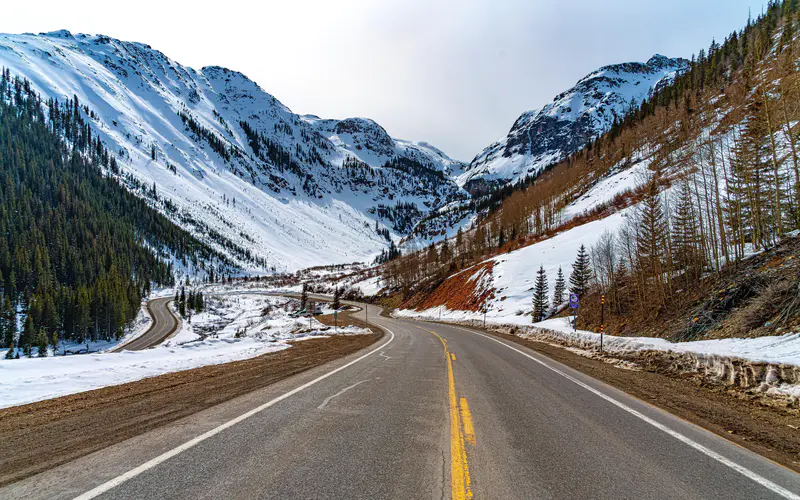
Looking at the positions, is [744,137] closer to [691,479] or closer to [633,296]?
[633,296]

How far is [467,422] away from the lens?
5.35 meters

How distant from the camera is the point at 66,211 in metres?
138

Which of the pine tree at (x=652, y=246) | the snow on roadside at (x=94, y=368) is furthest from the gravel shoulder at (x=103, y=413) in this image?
the pine tree at (x=652, y=246)

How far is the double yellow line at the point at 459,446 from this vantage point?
327 cm

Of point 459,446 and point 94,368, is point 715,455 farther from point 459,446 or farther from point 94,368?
point 94,368

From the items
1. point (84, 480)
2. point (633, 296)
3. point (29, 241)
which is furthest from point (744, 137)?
point (29, 241)

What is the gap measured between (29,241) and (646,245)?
162m

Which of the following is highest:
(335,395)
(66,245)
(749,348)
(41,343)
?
(66,245)

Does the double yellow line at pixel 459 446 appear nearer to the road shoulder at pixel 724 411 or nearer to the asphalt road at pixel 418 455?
the asphalt road at pixel 418 455

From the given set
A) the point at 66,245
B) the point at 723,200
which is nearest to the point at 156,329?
the point at 66,245

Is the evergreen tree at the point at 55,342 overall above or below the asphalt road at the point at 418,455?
below

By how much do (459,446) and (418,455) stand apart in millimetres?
630

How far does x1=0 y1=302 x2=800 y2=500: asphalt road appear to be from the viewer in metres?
3.25

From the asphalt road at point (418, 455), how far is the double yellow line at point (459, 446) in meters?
0.02
